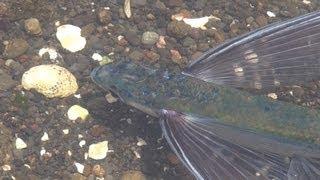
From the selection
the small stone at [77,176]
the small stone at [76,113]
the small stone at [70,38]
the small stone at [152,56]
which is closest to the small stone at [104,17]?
the small stone at [70,38]

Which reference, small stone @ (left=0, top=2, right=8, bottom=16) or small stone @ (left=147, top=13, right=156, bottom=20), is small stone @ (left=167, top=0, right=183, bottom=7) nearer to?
small stone @ (left=147, top=13, right=156, bottom=20)

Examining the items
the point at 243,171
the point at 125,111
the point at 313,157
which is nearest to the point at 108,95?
→ the point at 125,111

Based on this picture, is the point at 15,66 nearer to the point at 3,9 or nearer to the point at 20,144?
the point at 3,9

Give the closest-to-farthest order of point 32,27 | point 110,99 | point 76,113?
point 76,113, point 110,99, point 32,27

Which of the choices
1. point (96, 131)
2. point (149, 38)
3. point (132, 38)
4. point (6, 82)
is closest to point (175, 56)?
point (149, 38)

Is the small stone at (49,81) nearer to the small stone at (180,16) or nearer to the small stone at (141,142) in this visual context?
the small stone at (141,142)

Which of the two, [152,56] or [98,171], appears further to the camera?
[152,56]

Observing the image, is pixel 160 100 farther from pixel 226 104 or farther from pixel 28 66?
pixel 28 66

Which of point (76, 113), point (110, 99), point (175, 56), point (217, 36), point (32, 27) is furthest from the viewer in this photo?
point (217, 36)
